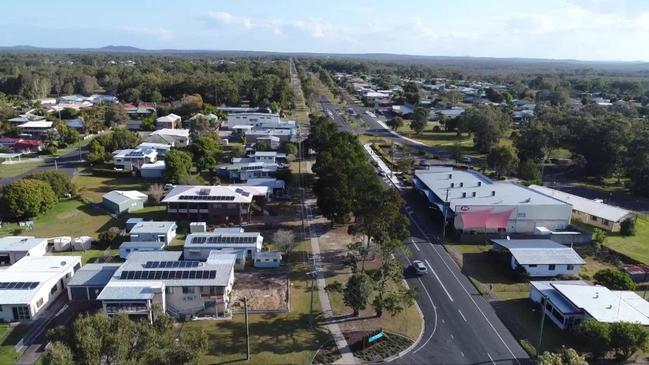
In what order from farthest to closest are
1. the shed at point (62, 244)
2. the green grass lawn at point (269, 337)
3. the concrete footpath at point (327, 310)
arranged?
1. the shed at point (62, 244)
2. the concrete footpath at point (327, 310)
3. the green grass lawn at point (269, 337)

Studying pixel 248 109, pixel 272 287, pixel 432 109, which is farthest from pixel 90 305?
pixel 432 109

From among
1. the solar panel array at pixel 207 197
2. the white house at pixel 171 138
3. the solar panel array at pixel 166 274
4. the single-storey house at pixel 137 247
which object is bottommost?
the single-storey house at pixel 137 247

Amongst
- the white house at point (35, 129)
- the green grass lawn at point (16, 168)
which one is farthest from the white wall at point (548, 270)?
the white house at point (35, 129)

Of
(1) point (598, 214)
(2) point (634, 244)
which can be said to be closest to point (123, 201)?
(1) point (598, 214)

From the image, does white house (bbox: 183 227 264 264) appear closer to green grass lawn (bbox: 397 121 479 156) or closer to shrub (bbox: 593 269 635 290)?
shrub (bbox: 593 269 635 290)

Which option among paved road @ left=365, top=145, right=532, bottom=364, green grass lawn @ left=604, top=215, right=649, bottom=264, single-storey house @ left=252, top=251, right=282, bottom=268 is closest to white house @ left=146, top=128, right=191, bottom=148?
single-storey house @ left=252, top=251, right=282, bottom=268

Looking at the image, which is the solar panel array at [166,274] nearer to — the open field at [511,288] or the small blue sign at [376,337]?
the small blue sign at [376,337]
